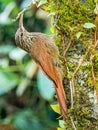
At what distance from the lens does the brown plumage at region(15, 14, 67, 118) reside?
1376 millimetres

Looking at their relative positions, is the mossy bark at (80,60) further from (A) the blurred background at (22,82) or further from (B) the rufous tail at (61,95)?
(A) the blurred background at (22,82)

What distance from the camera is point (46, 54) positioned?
140 cm

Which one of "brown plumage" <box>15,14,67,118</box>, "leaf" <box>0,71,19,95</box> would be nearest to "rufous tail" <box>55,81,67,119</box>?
"brown plumage" <box>15,14,67,118</box>

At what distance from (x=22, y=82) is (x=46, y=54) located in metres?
1.83

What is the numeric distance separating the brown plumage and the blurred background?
1185 millimetres

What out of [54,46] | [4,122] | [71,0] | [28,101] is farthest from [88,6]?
[28,101]

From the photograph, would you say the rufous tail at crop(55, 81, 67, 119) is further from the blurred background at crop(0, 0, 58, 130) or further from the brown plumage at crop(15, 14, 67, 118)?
the blurred background at crop(0, 0, 58, 130)

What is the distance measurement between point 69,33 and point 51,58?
0.10 m

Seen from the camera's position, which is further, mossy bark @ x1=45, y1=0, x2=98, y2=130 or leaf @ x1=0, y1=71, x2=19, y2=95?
leaf @ x1=0, y1=71, x2=19, y2=95

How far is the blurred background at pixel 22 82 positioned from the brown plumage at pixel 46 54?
119cm

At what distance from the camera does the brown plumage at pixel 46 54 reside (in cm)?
138

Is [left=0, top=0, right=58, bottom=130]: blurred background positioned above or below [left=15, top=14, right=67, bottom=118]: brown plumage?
below

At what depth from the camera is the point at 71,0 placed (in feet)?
4.58

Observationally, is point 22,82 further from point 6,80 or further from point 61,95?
point 61,95
